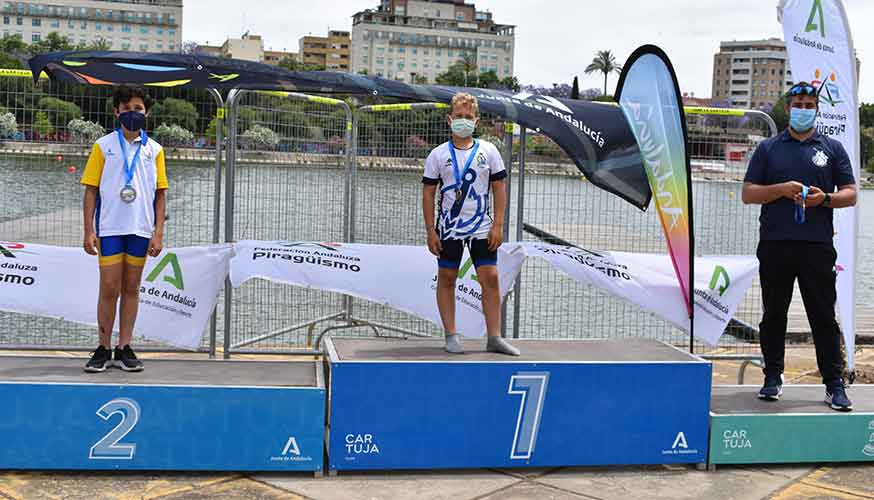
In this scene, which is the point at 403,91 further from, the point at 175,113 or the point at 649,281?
the point at 649,281

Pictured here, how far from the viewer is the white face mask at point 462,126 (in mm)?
5336

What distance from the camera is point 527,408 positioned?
509 cm

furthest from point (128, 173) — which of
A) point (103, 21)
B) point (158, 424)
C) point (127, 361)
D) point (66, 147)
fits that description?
point (103, 21)

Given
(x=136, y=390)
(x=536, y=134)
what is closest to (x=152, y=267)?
(x=136, y=390)

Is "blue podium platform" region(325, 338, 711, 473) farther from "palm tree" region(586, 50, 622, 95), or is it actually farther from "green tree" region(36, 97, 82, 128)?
"palm tree" region(586, 50, 622, 95)

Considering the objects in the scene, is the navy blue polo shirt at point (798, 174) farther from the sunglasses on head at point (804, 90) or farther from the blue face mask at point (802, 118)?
the sunglasses on head at point (804, 90)

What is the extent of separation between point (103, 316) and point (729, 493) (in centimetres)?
361

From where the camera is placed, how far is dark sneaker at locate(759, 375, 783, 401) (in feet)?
18.7

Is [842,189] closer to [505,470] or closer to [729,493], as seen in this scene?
[729,493]

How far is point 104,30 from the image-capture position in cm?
16875

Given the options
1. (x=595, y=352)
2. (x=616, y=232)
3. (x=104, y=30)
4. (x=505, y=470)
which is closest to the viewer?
(x=505, y=470)

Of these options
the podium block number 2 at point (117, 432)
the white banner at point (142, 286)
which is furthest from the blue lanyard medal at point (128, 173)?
the white banner at point (142, 286)

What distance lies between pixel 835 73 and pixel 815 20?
42cm

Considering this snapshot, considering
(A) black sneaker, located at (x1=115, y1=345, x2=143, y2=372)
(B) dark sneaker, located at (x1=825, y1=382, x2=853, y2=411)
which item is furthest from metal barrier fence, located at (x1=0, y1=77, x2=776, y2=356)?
(B) dark sneaker, located at (x1=825, y1=382, x2=853, y2=411)
